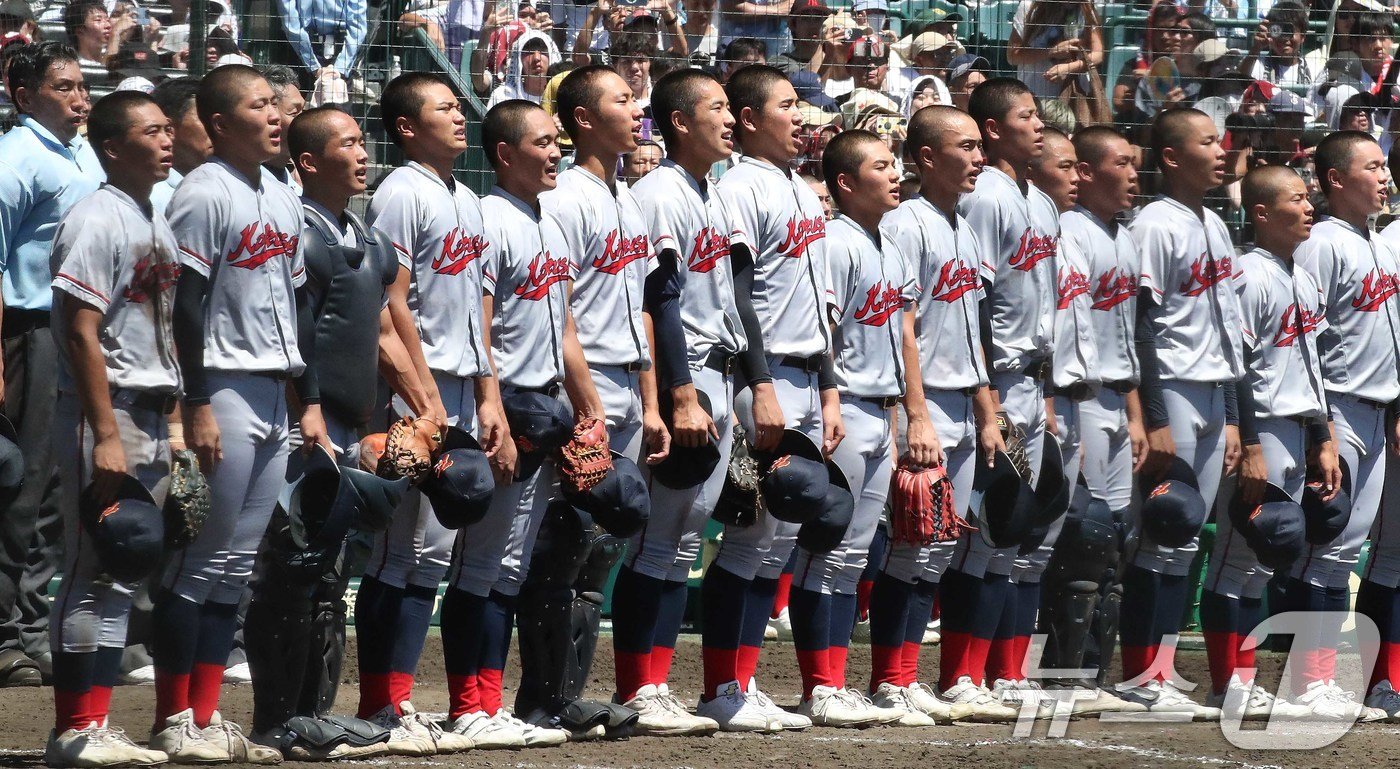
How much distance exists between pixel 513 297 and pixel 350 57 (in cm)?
280

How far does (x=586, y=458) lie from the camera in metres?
5.38

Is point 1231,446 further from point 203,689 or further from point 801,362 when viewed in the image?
point 203,689

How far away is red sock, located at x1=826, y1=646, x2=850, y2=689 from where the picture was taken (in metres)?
6.31

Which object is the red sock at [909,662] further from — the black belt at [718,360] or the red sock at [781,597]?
the red sock at [781,597]

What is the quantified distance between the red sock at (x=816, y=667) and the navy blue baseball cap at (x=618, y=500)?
103 centimetres

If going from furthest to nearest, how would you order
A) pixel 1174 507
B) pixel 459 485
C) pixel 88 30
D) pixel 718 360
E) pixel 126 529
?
pixel 88 30 → pixel 1174 507 → pixel 718 360 → pixel 459 485 → pixel 126 529

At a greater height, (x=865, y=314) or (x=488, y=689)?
(x=865, y=314)

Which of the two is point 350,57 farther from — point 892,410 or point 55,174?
point 892,410

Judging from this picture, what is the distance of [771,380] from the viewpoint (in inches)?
236

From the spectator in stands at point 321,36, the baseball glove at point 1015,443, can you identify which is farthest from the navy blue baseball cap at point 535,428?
the spectator in stands at point 321,36

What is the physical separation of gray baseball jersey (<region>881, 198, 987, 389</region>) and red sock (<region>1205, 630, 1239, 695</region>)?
4.98ft

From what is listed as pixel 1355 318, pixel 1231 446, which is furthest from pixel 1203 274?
pixel 1355 318

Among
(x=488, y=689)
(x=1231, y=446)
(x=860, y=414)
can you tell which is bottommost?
(x=488, y=689)

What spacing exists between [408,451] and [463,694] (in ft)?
2.88
